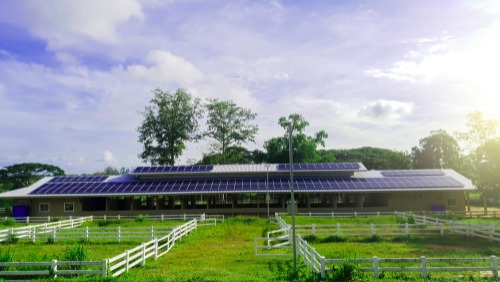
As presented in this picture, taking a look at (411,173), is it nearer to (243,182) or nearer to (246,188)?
(243,182)

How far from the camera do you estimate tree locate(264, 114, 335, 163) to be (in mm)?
71375

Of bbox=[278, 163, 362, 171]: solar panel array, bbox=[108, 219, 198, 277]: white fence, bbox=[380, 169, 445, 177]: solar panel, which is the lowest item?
bbox=[108, 219, 198, 277]: white fence

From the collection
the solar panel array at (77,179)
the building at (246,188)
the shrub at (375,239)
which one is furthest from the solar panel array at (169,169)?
the shrub at (375,239)

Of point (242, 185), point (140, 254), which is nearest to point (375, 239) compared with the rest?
point (140, 254)

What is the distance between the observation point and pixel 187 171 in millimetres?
50812

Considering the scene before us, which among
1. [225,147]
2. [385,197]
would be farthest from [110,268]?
[225,147]

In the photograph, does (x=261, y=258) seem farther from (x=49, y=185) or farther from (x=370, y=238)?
(x=49, y=185)

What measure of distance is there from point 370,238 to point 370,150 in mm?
114194

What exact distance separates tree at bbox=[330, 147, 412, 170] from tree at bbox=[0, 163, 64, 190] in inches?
2990

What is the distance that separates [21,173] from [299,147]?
53.0m

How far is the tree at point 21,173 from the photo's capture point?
79.0m

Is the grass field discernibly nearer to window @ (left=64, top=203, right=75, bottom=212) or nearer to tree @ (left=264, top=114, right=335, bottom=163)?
window @ (left=64, top=203, right=75, bottom=212)

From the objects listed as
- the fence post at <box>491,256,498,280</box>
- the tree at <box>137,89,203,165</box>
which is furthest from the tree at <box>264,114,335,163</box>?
the fence post at <box>491,256,498,280</box>

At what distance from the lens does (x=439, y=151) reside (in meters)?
89.8
